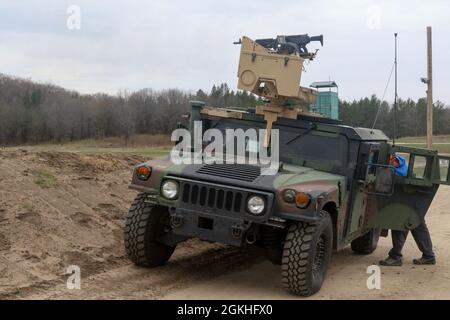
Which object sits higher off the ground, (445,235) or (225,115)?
(225,115)

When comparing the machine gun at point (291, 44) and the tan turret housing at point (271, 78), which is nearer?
the tan turret housing at point (271, 78)

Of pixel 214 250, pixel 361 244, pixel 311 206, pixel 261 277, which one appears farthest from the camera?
pixel 361 244

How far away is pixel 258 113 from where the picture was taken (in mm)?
7332

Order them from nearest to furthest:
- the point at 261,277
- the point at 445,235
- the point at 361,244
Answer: the point at 261,277 < the point at 361,244 < the point at 445,235

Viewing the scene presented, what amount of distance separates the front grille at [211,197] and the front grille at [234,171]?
7.7 inches

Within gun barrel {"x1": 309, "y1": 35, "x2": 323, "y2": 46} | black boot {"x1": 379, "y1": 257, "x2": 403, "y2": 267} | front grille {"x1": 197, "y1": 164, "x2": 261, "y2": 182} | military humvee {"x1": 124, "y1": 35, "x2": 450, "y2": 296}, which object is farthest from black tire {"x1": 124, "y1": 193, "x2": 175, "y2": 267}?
black boot {"x1": 379, "y1": 257, "x2": 403, "y2": 267}

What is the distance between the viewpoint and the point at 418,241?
8.38m

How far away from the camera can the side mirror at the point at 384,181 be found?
7.29 metres

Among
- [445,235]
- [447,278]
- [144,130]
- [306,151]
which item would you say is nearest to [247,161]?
[306,151]

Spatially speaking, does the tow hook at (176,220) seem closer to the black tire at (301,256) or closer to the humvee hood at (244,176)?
the humvee hood at (244,176)

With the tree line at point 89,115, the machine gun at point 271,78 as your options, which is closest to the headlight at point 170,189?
the machine gun at point 271,78

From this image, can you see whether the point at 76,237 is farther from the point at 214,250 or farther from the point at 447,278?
the point at 447,278

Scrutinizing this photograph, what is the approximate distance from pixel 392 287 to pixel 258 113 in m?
2.59

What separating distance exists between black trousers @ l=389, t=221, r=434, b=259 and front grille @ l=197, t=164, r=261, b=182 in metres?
3.01
